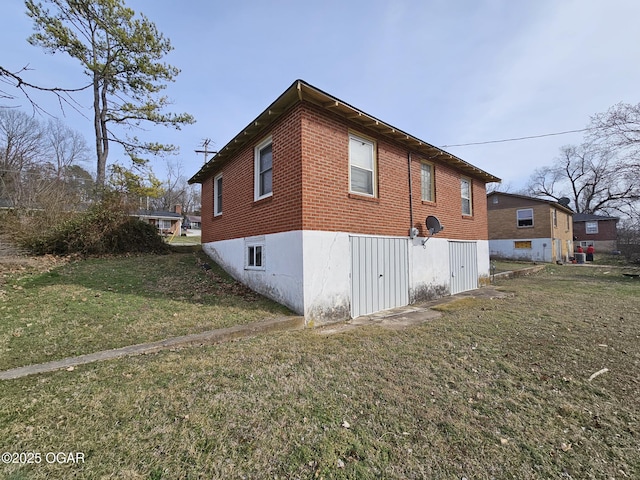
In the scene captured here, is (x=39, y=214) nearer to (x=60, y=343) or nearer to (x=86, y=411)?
(x=60, y=343)

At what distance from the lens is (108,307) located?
17.5 feet

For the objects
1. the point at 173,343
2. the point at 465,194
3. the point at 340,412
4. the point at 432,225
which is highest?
the point at 465,194

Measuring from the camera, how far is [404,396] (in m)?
2.95

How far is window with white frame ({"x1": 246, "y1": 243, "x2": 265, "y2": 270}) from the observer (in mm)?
6923

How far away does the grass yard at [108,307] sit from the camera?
155 inches

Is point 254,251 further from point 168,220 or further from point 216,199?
point 168,220

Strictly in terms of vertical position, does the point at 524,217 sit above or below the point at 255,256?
above

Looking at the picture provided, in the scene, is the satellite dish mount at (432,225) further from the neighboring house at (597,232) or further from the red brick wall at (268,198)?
the neighboring house at (597,232)

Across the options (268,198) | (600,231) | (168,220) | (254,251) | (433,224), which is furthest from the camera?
(168,220)

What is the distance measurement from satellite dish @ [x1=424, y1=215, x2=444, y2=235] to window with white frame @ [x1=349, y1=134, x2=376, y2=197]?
2258 millimetres

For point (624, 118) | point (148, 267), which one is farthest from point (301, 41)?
point (624, 118)

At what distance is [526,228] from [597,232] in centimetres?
1870

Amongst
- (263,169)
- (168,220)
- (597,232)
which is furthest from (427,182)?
(597,232)

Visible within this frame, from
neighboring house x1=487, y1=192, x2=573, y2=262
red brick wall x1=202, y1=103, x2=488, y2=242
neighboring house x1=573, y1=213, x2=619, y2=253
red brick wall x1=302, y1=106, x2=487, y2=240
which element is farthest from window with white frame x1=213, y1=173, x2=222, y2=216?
neighboring house x1=573, y1=213, x2=619, y2=253
